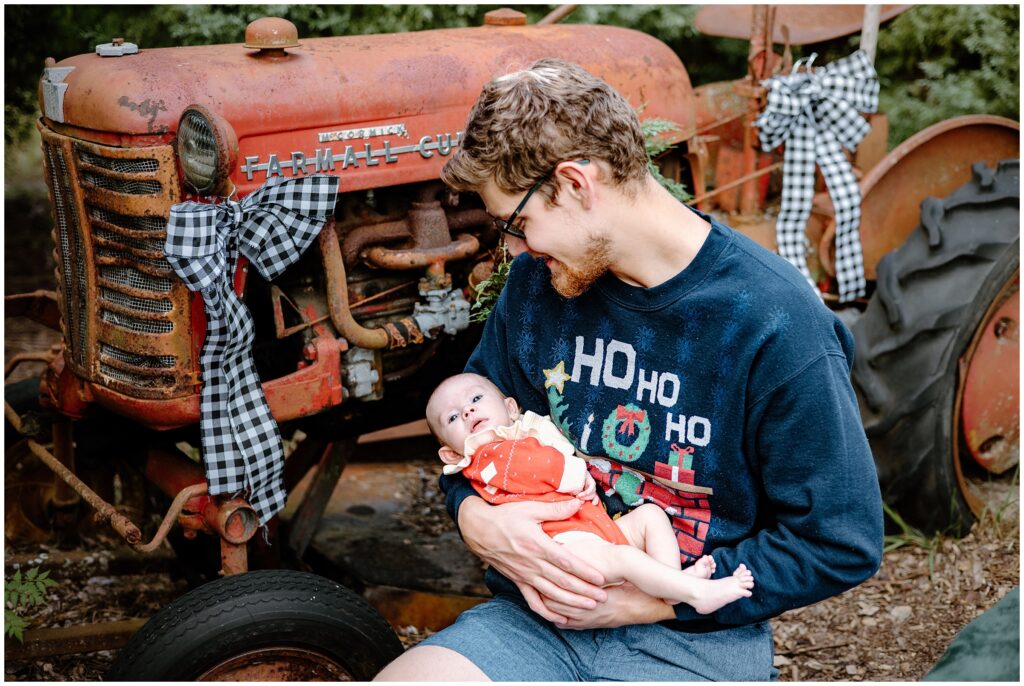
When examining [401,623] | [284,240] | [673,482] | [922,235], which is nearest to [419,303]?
[284,240]

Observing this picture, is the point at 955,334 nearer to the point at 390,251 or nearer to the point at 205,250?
the point at 390,251

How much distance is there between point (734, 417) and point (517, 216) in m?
0.55

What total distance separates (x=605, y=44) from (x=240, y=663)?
2.25 m

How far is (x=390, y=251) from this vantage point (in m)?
2.95

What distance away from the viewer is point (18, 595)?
120 inches

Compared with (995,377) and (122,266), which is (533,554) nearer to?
(122,266)

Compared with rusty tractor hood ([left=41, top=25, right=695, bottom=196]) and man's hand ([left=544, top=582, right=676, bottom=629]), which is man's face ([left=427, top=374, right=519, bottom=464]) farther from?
rusty tractor hood ([left=41, top=25, right=695, bottom=196])

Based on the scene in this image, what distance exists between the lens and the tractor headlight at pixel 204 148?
95.0 inches

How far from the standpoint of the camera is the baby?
1903mm

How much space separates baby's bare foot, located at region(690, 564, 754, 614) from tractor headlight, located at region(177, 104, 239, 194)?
1.45 meters

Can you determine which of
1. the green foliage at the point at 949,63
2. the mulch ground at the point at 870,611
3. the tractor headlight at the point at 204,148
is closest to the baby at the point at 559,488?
the tractor headlight at the point at 204,148

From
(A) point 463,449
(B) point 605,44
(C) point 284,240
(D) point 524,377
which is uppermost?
(B) point 605,44

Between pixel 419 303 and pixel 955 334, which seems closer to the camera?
pixel 419 303

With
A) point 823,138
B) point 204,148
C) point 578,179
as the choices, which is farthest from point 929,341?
point 204,148
